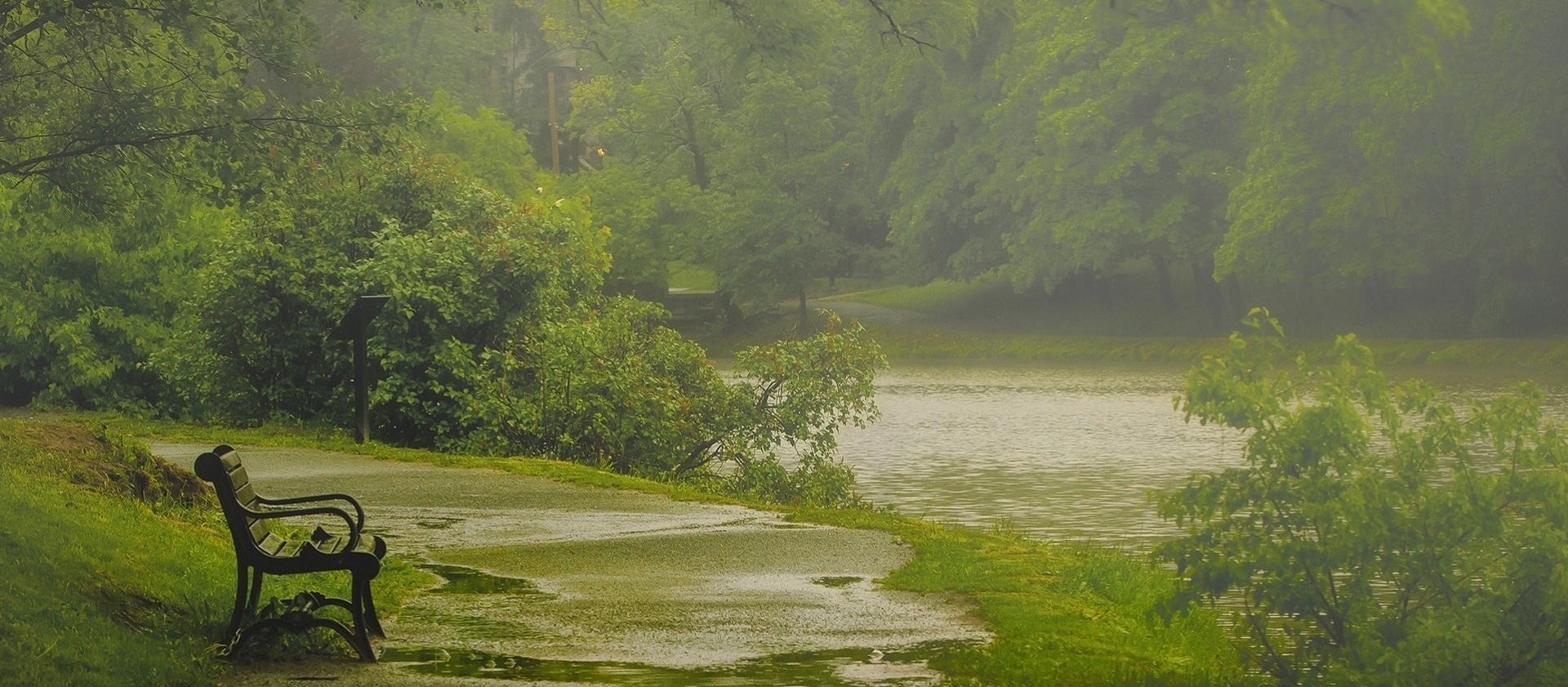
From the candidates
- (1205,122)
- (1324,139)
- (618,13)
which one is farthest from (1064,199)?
(618,13)

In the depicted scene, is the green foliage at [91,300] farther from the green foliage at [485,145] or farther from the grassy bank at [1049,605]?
the green foliage at [485,145]

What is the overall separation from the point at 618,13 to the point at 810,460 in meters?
59.3

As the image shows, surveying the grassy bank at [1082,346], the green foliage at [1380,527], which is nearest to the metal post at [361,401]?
the green foliage at [1380,527]

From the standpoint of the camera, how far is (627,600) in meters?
10.8

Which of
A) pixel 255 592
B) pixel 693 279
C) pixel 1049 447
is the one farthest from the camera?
pixel 693 279

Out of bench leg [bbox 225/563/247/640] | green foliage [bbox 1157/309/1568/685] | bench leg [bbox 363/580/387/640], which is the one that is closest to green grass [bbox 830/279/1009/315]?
green foliage [bbox 1157/309/1568/685]

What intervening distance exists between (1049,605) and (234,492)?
4885 mm

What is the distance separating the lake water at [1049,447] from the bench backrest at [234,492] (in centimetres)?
453

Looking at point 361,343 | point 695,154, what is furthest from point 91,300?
point 695,154

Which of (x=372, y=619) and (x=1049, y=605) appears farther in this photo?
(x=1049, y=605)

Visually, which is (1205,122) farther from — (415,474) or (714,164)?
(415,474)

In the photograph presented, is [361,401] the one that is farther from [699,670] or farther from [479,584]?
[699,670]

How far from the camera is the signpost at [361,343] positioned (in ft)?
64.5

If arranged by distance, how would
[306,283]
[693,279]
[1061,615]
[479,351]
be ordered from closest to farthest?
[1061,615], [479,351], [306,283], [693,279]
